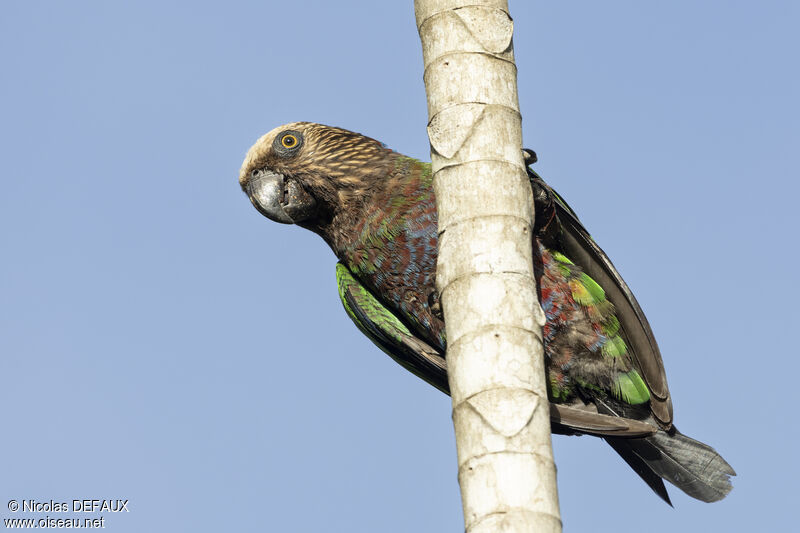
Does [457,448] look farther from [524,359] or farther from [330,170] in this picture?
[330,170]

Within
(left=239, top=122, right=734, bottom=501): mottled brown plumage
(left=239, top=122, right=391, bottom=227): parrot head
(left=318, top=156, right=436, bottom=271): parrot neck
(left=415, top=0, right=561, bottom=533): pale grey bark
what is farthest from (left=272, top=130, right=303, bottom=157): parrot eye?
(left=415, top=0, right=561, bottom=533): pale grey bark

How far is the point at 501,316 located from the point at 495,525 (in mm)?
835

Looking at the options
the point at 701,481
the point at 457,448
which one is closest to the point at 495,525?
the point at 457,448

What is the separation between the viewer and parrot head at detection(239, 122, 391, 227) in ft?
23.0

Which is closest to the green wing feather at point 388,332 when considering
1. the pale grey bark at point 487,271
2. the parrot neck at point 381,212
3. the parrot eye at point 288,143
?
the parrot neck at point 381,212

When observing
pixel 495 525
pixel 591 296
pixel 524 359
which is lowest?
pixel 495 525

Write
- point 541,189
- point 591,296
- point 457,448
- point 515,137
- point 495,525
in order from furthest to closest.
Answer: point 591,296
point 541,189
point 515,137
point 457,448
point 495,525

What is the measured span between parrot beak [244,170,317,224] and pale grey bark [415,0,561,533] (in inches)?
118

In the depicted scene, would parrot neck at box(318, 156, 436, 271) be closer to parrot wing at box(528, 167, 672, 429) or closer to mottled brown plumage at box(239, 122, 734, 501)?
mottled brown plumage at box(239, 122, 734, 501)

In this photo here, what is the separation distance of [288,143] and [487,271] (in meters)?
4.13

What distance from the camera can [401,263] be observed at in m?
6.55

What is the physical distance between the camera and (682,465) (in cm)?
664

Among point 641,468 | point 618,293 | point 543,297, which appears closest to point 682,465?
point 641,468

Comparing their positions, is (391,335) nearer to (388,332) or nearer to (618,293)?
(388,332)
